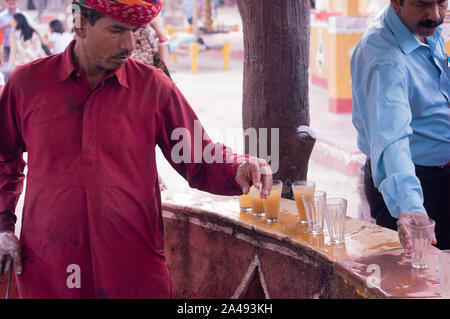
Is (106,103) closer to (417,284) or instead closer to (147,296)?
(147,296)

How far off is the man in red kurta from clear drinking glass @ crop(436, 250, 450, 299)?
0.63 meters

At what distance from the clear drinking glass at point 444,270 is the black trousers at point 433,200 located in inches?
21.8

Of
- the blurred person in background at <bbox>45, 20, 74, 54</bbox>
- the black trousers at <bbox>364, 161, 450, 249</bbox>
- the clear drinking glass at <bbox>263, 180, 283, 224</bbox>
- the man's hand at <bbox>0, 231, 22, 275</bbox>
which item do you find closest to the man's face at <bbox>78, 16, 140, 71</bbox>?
the man's hand at <bbox>0, 231, 22, 275</bbox>

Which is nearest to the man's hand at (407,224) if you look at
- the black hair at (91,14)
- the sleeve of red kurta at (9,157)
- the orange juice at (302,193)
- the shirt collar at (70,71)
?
the orange juice at (302,193)

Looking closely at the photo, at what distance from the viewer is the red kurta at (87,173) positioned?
1.95m

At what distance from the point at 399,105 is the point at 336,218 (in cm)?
48

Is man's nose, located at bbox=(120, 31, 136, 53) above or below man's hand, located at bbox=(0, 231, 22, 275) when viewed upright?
above

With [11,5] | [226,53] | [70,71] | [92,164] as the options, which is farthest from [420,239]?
[226,53]

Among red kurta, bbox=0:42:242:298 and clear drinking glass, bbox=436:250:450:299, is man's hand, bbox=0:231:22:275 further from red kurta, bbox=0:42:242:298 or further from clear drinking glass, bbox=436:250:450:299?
clear drinking glass, bbox=436:250:450:299

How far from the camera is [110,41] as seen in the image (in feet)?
6.27

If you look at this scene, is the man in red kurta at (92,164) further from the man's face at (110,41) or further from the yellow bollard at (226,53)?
the yellow bollard at (226,53)

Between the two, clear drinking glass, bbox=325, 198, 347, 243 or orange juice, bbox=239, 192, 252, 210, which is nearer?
clear drinking glass, bbox=325, 198, 347, 243

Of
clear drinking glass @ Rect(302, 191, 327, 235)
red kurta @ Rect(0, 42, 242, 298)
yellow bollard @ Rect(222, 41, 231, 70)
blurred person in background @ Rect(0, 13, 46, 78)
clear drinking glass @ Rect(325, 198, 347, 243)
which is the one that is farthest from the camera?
yellow bollard @ Rect(222, 41, 231, 70)

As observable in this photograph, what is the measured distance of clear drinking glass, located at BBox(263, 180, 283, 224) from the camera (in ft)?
8.23
